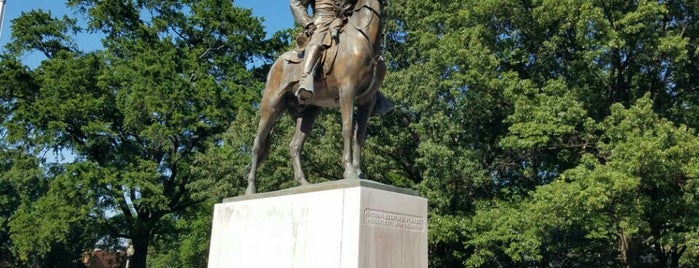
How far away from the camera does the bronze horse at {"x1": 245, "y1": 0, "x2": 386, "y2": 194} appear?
8.24m

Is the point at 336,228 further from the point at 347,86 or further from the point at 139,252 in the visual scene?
the point at 139,252

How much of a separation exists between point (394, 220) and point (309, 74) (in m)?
2.14

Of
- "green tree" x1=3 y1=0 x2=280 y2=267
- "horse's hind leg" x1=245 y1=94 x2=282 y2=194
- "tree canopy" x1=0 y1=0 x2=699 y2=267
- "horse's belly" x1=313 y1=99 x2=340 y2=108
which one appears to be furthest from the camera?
"green tree" x1=3 y1=0 x2=280 y2=267

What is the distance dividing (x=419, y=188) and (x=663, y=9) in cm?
907

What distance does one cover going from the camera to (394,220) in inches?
289

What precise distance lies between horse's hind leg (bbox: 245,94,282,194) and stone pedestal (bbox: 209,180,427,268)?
3.14 ft

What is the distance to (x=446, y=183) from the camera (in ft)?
73.7

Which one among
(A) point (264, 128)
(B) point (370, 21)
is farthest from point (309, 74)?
(A) point (264, 128)

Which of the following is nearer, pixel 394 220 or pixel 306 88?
pixel 394 220

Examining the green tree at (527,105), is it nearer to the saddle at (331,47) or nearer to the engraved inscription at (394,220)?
the saddle at (331,47)

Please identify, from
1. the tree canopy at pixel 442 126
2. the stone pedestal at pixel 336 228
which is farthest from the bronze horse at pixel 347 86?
the tree canopy at pixel 442 126

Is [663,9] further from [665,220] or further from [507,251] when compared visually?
[507,251]

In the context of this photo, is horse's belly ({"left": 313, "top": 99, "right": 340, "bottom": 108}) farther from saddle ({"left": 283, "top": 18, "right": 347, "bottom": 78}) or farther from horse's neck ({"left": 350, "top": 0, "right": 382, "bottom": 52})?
horse's neck ({"left": 350, "top": 0, "right": 382, "bottom": 52})

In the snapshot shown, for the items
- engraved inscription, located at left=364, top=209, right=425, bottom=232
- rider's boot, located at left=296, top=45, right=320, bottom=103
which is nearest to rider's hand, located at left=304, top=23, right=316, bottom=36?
rider's boot, located at left=296, top=45, right=320, bottom=103
